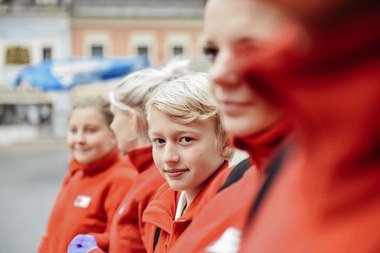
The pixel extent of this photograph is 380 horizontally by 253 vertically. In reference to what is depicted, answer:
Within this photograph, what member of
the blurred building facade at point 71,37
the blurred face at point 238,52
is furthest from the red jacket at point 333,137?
the blurred building facade at point 71,37

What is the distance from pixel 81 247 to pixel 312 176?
1.46m

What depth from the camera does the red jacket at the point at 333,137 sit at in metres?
0.27

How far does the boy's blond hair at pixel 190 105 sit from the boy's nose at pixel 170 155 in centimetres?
8

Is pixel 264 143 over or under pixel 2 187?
over

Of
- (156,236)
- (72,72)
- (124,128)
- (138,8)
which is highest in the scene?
(138,8)

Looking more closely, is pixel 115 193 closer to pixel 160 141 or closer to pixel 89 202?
pixel 89 202

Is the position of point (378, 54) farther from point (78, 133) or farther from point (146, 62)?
point (146, 62)

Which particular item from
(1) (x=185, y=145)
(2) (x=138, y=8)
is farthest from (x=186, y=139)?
(2) (x=138, y=8)

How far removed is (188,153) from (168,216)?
20 cm

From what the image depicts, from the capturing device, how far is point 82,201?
1.97 metres

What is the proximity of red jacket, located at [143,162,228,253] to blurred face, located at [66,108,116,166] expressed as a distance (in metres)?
0.98

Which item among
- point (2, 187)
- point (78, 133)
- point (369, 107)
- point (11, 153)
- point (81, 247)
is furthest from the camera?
point (11, 153)

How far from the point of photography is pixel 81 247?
1591 mm

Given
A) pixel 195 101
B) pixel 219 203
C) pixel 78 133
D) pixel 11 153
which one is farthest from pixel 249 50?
pixel 11 153
